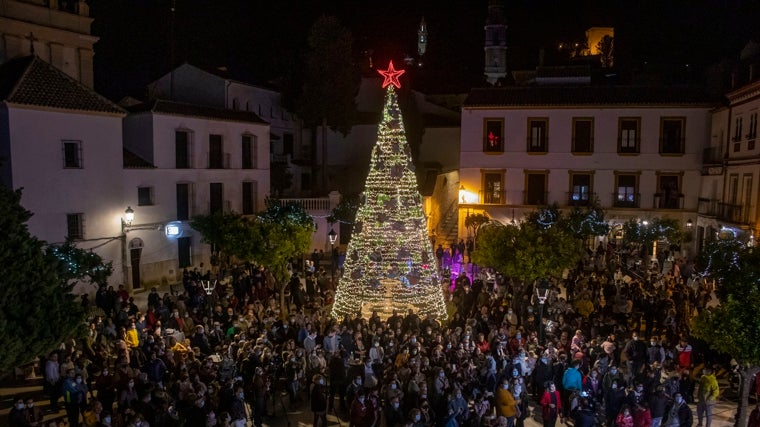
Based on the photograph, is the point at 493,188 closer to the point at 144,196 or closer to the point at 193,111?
the point at 193,111

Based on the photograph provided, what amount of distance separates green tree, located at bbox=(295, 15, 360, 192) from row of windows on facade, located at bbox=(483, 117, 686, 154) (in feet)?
26.5

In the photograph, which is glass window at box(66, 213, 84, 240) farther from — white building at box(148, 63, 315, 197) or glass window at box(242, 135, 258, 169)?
white building at box(148, 63, 315, 197)

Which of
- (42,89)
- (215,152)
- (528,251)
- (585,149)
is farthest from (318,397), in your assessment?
(585,149)

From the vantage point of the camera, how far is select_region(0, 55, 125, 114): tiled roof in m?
21.4

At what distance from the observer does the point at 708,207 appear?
30062mm

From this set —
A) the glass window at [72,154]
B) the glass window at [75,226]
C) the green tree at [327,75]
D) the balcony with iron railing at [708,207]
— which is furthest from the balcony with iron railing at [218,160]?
the balcony with iron railing at [708,207]

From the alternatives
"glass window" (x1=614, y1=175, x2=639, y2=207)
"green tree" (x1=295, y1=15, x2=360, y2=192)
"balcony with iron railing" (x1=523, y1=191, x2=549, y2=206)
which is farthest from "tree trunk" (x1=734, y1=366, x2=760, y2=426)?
"green tree" (x1=295, y1=15, x2=360, y2=192)

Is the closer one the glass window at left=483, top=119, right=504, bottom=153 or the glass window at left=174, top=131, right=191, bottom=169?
the glass window at left=174, top=131, right=191, bottom=169

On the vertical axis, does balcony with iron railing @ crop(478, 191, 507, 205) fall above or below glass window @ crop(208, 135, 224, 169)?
below

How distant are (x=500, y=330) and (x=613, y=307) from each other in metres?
4.61

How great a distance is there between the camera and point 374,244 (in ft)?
59.2

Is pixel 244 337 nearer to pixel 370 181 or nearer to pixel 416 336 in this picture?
pixel 416 336

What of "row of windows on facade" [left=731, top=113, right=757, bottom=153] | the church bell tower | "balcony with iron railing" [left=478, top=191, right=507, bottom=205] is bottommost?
"balcony with iron railing" [left=478, top=191, right=507, bottom=205]

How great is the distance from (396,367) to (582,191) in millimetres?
22528
